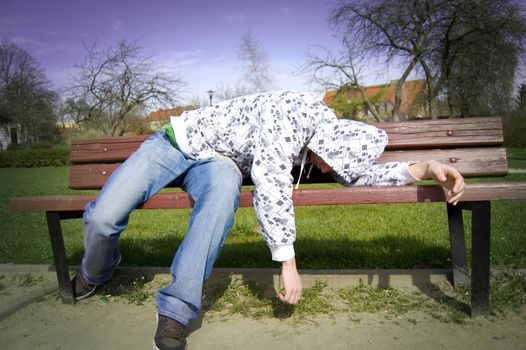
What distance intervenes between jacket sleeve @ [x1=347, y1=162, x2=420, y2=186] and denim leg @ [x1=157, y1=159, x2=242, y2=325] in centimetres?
69

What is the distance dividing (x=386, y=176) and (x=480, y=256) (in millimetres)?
603

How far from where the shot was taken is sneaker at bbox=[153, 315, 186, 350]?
5.71ft

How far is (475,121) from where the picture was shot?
2465mm

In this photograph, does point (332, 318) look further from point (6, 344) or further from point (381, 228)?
point (381, 228)

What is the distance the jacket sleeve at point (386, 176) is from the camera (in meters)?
2.15

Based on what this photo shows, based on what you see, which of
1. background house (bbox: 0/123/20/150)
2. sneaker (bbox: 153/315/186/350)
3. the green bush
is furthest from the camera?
background house (bbox: 0/123/20/150)

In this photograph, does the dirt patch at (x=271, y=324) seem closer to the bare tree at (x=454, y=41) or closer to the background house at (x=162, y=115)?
the bare tree at (x=454, y=41)

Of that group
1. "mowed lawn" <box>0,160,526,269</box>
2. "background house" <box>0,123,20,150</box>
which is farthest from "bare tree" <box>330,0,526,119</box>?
"background house" <box>0,123,20,150</box>

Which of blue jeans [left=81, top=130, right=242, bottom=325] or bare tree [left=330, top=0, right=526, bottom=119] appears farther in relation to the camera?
bare tree [left=330, top=0, right=526, bottom=119]

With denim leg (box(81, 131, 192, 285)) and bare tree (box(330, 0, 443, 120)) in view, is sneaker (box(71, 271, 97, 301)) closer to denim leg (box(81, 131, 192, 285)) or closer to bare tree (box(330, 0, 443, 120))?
denim leg (box(81, 131, 192, 285))

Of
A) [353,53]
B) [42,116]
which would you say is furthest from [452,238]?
[42,116]

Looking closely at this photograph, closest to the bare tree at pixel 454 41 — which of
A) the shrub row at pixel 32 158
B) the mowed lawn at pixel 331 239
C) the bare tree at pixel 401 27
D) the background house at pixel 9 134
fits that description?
the bare tree at pixel 401 27

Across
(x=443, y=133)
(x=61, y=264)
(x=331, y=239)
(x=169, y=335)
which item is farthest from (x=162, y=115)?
(x=169, y=335)

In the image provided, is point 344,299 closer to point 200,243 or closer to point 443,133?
point 200,243
